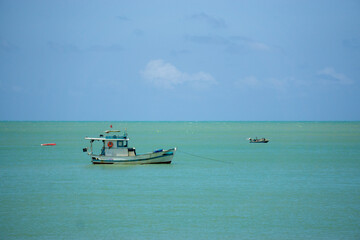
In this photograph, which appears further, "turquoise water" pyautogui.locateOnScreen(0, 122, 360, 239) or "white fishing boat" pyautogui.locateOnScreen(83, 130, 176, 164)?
"white fishing boat" pyautogui.locateOnScreen(83, 130, 176, 164)

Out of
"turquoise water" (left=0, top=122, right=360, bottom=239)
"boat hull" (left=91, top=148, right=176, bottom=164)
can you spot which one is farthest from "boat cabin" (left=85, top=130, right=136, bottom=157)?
"turquoise water" (left=0, top=122, right=360, bottom=239)

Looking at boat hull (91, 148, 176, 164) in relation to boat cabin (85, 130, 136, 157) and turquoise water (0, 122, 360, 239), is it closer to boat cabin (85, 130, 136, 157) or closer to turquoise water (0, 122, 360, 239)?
boat cabin (85, 130, 136, 157)

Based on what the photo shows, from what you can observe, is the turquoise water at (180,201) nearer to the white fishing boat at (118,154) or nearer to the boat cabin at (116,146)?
the white fishing boat at (118,154)

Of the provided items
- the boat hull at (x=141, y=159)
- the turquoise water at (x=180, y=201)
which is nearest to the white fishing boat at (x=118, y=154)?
the boat hull at (x=141, y=159)

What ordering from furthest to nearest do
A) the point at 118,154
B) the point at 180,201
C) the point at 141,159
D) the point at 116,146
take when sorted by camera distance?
the point at 141,159 < the point at 118,154 < the point at 116,146 < the point at 180,201

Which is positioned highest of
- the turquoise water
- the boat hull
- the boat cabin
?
the boat cabin

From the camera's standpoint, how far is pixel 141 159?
145 ft

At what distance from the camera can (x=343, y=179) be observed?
36.3 metres

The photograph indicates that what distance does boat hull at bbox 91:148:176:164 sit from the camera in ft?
142

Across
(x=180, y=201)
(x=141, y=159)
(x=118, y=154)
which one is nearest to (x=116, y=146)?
(x=118, y=154)

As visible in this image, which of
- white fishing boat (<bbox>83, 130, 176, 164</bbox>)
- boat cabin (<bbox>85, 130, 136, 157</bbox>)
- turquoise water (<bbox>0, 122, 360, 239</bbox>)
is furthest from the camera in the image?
white fishing boat (<bbox>83, 130, 176, 164</bbox>)

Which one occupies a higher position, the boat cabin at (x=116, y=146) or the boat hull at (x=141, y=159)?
the boat cabin at (x=116, y=146)

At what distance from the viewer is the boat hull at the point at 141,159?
43350 mm

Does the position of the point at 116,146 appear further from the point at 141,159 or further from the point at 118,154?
the point at 141,159
